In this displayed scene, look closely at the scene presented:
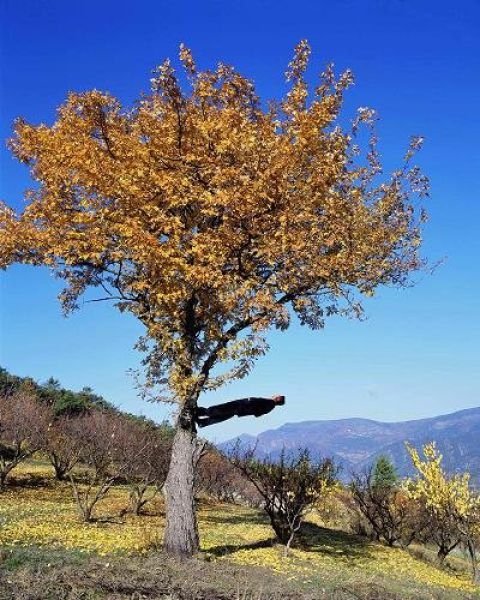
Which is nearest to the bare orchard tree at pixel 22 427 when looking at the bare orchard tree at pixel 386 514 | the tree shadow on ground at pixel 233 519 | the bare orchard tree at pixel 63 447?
the bare orchard tree at pixel 63 447

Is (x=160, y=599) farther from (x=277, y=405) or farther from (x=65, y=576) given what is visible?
(x=277, y=405)

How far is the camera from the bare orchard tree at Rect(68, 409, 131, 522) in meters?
21.3

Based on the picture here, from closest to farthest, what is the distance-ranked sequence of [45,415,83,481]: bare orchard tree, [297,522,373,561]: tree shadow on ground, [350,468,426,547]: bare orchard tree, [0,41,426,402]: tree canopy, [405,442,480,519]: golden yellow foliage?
[0,41,426,402]: tree canopy < [297,522,373,561]: tree shadow on ground < [405,442,480,519]: golden yellow foliage < [350,468,426,547]: bare orchard tree < [45,415,83,481]: bare orchard tree

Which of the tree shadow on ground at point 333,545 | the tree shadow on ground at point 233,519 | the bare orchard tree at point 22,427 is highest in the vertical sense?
the bare orchard tree at point 22,427

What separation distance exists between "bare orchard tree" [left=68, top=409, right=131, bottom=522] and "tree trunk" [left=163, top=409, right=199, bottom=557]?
6.45 meters

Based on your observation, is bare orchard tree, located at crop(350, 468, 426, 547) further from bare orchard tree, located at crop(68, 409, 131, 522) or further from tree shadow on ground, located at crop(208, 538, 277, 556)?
bare orchard tree, located at crop(68, 409, 131, 522)

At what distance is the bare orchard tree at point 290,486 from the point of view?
19.2 metres

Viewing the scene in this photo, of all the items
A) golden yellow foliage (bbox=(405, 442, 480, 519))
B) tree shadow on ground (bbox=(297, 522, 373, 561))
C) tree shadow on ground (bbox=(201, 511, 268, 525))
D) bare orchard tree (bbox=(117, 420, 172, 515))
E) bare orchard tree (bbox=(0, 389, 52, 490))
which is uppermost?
bare orchard tree (bbox=(0, 389, 52, 490))

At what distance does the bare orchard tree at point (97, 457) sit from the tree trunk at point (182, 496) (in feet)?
21.2

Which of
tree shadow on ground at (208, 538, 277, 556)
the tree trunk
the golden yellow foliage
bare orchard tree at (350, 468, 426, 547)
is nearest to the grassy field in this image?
tree shadow on ground at (208, 538, 277, 556)

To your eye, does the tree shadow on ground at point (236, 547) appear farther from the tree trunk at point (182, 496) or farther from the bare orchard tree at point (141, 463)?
the bare orchard tree at point (141, 463)

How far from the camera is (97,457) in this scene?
2566 centimetres

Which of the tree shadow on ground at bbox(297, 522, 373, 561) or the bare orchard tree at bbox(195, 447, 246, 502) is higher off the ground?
the bare orchard tree at bbox(195, 447, 246, 502)

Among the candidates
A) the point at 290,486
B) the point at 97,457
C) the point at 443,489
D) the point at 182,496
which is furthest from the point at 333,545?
the point at 97,457
